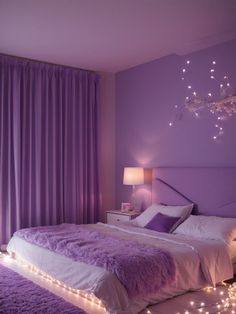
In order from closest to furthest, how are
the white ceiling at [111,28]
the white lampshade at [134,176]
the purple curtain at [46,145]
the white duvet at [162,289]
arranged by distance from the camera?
the white duvet at [162,289]
the white ceiling at [111,28]
the purple curtain at [46,145]
the white lampshade at [134,176]

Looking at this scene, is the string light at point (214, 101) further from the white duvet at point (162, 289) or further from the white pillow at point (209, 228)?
the white duvet at point (162, 289)

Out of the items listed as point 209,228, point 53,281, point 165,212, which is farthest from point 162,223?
point 53,281

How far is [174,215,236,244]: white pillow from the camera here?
373 cm

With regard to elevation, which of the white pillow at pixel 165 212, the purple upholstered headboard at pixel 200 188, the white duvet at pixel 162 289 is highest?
the purple upholstered headboard at pixel 200 188

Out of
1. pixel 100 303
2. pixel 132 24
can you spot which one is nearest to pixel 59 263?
pixel 100 303

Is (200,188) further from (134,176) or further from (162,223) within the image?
(134,176)

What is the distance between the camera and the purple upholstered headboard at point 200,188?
13.5 ft

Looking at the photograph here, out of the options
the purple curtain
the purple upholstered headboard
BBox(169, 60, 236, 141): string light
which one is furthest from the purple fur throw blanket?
BBox(169, 60, 236, 141): string light

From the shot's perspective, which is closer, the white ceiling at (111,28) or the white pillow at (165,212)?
the white ceiling at (111,28)

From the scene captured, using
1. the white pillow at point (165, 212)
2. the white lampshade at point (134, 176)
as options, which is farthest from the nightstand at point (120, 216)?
the white lampshade at point (134, 176)

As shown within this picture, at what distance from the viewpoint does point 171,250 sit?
11.1 feet

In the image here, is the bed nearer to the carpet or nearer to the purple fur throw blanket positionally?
the purple fur throw blanket

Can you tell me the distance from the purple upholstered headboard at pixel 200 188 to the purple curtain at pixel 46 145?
1.19 metres

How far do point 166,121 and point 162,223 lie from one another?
1.47 meters
